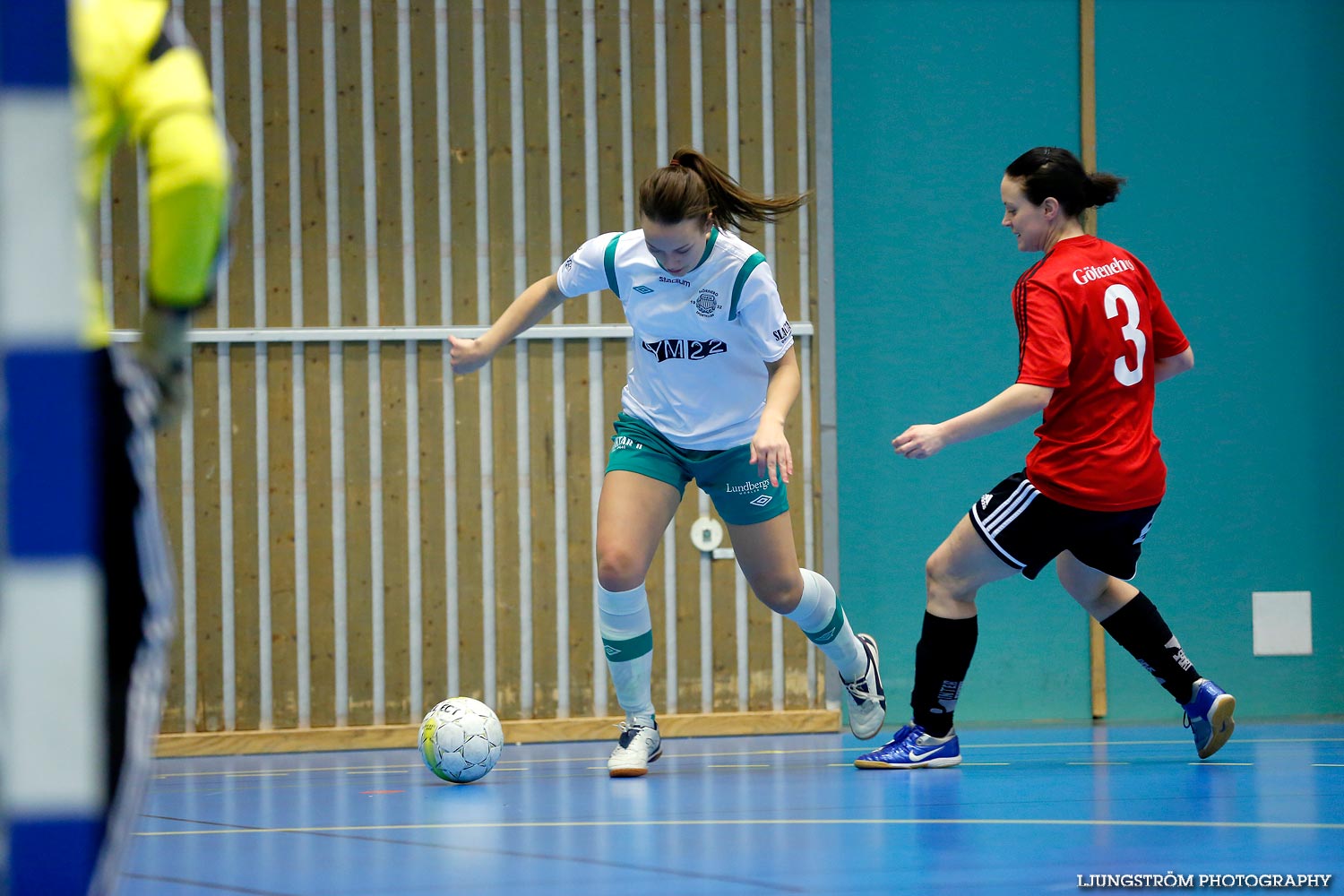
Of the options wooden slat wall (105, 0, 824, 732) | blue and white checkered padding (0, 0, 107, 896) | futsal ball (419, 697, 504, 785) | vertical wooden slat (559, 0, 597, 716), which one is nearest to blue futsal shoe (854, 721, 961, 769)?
futsal ball (419, 697, 504, 785)

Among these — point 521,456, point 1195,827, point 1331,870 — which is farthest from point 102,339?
point 521,456

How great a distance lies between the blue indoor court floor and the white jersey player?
579 millimetres

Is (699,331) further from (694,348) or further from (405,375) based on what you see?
(405,375)

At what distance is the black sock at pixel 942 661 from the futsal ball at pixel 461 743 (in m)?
1.43

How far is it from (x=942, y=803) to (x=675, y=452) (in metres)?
1.48

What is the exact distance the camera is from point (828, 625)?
4680 mm

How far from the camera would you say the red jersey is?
4.00 m

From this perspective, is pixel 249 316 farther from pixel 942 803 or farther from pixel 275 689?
pixel 942 803

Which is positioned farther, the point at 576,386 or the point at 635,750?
the point at 576,386

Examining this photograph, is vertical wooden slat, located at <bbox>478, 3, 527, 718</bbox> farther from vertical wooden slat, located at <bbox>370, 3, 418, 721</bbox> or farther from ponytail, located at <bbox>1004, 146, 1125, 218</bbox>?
ponytail, located at <bbox>1004, 146, 1125, 218</bbox>

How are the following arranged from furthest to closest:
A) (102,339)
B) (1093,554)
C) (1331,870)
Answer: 1. (1093,554)
2. (1331,870)
3. (102,339)

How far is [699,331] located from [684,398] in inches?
9.1

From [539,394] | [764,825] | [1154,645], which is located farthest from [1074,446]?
[539,394]

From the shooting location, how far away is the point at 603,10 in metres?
6.70
